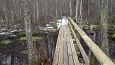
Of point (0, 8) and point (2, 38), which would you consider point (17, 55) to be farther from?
point (0, 8)

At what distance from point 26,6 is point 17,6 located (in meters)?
34.1

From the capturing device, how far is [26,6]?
10727 mm

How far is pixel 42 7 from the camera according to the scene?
45.2m

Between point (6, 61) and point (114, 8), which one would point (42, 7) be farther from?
point (6, 61)

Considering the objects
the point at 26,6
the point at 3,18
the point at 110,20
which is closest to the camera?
A: the point at 26,6

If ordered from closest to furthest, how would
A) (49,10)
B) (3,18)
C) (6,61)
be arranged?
(6,61)
(3,18)
(49,10)

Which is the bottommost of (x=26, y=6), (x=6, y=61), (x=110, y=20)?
(x=6, y=61)

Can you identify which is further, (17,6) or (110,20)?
(17,6)

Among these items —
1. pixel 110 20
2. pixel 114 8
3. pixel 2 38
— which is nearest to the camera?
pixel 2 38

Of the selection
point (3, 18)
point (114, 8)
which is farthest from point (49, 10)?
point (114, 8)

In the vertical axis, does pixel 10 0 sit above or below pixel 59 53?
above

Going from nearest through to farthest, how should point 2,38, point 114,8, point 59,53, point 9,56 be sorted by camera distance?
point 59,53, point 9,56, point 2,38, point 114,8

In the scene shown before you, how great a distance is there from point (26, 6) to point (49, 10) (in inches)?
1319

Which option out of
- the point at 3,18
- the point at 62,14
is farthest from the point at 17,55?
the point at 62,14
